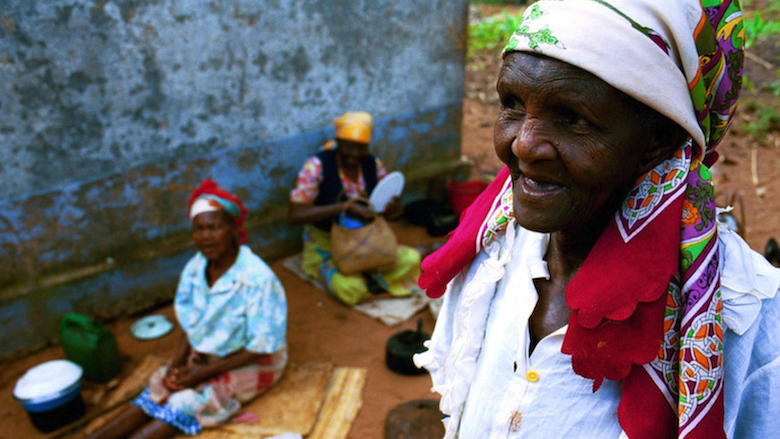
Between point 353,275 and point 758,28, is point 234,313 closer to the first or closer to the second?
point 353,275

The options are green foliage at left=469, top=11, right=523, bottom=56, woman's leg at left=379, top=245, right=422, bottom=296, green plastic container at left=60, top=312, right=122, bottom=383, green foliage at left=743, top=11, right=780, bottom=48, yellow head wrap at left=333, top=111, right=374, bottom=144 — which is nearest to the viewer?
green plastic container at left=60, top=312, right=122, bottom=383

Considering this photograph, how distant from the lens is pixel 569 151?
38.4 inches

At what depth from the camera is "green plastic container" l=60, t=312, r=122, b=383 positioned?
149 inches

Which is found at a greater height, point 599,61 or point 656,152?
point 599,61

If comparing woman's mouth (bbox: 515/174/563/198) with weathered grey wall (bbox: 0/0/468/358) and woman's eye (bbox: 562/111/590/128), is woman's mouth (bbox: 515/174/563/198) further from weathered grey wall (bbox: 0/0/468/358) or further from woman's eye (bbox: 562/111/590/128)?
weathered grey wall (bbox: 0/0/468/358)

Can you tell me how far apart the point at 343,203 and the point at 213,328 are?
173 cm

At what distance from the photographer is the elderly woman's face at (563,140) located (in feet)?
3.10

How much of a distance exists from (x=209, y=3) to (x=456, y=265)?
379 centimetres

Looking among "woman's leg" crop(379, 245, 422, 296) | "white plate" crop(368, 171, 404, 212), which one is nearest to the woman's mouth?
"white plate" crop(368, 171, 404, 212)

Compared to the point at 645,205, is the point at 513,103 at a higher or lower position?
higher

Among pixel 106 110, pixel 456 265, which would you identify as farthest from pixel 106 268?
pixel 456 265

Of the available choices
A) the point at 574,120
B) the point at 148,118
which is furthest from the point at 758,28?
the point at 574,120

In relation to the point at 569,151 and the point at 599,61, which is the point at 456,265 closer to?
the point at 569,151

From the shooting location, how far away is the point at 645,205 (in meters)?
1.02
